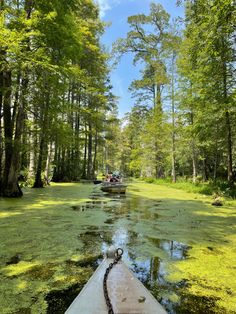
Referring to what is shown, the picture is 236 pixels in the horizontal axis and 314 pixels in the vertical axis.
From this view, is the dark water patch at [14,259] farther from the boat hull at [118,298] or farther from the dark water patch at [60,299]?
the boat hull at [118,298]

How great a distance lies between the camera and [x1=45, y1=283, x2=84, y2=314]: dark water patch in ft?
9.39

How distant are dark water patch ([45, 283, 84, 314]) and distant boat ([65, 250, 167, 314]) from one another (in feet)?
2.10

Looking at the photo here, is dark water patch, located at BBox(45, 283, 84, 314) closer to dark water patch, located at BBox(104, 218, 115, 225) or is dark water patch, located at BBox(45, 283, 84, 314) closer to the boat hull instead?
the boat hull

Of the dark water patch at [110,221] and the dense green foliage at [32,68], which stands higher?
the dense green foliage at [32,68]

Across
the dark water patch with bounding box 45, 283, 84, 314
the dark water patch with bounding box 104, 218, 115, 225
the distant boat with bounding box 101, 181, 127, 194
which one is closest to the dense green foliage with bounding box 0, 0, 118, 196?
the distant boat with bounding box 101, 181, 127, 194

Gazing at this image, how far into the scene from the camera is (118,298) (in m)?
2.20

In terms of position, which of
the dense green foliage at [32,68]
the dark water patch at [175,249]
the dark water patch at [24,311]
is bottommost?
the dark water patch at [24,311]

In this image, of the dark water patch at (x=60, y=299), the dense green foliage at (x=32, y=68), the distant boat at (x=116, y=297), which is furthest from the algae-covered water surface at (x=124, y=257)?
the dense green foliage at (x=32, y=68)

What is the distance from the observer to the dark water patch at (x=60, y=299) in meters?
2.86

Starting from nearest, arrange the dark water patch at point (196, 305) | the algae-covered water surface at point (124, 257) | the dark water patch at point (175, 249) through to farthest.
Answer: the dark water patch at point (196, 305) < the algae-covered water surface at point (124, 257) < the dark water patch at point (175, 249)

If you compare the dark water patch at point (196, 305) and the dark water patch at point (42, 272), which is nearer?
the dark water patch at point (196, 305)

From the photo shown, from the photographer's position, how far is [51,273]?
3799 mm

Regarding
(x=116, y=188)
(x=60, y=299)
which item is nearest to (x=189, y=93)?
(x=116, y=188)


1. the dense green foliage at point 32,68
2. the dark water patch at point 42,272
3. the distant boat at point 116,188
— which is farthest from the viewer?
the distant boat at point 116,188
